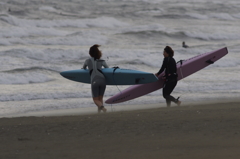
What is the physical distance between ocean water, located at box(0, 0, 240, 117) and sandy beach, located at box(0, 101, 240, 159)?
2.89 m

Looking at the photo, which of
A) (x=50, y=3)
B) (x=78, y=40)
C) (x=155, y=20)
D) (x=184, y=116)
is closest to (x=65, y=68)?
(x=78, y=40)

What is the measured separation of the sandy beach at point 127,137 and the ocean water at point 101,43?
2.89m

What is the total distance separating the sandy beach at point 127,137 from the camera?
13.3ft

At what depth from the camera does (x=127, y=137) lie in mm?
4609

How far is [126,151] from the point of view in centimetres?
411

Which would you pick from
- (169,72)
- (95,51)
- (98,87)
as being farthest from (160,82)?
(95,51)

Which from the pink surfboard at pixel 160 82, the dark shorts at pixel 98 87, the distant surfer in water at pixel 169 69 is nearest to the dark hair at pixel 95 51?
the dark shorts at pixel 98 87

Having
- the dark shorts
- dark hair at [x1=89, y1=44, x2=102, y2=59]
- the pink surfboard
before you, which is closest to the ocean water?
the pink surfboard

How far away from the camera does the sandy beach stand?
4039mm

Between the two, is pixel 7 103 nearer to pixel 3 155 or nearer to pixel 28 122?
pixel 28 122

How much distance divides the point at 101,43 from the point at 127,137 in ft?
64.1

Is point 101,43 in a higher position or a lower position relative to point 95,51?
lower

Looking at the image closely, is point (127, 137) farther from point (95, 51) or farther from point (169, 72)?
point (169, 72)

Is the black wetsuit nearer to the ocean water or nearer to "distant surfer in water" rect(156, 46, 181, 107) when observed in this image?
"distant surfer in water" rect(156, 46, 181, 107)
